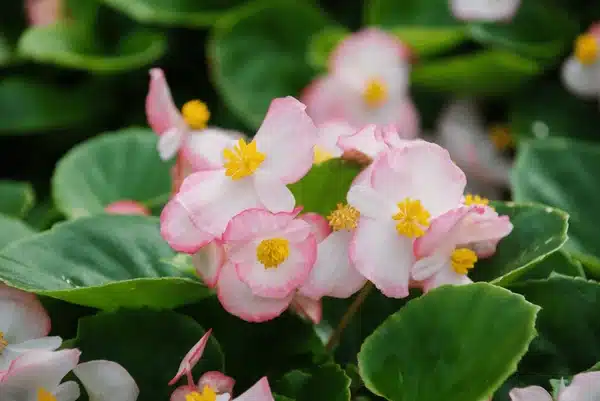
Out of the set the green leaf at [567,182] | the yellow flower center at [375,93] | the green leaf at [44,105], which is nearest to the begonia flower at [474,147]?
the yellow flower center at [375,93]

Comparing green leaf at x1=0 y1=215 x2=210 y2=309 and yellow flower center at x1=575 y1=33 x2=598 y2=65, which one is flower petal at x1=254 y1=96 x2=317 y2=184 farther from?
yellow flower center at x1=575 y1=33 x2=598 y2=65

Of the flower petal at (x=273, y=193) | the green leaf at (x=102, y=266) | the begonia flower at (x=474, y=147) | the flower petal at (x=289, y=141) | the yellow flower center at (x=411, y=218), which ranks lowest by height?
the begonia flower at (x=474, y=147)

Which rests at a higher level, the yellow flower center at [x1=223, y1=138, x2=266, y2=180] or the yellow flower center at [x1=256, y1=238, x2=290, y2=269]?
the yellow flower center at [x1=223, y1=138, x2=266, y2=180]

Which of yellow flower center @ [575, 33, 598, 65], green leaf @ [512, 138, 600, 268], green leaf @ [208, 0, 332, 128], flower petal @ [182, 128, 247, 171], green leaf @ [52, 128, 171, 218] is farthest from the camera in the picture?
green leaf @ [208, 0, 332, 128]

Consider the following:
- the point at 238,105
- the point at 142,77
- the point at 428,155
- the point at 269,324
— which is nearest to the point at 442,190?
the point at 428,155

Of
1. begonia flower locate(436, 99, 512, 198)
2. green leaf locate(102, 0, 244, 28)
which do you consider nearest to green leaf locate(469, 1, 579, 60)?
begonia flower locate(436, 99, 512, 198)

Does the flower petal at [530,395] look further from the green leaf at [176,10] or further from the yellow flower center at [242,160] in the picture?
the green leaf at [176,10]
